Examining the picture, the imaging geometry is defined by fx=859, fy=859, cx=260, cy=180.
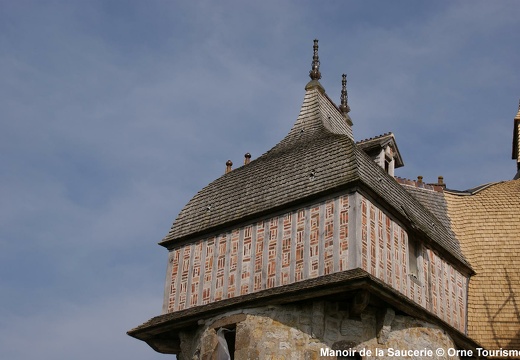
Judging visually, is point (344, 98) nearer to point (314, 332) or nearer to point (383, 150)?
point (383, 150)

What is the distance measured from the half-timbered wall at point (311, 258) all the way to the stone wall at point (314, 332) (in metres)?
0.70

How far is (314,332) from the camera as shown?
1625cm

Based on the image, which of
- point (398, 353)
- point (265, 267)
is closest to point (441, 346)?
point (398, 353)

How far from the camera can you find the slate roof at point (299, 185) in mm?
17609

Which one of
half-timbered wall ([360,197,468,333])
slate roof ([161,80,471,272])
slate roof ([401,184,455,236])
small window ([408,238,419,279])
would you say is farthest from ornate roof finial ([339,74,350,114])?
small window ([408,238,419,279])

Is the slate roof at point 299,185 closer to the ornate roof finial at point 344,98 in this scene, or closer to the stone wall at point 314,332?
the stone wall at point 314,332

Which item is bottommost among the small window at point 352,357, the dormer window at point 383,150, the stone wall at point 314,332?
the small window at point 352,357

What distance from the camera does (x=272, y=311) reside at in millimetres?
16656

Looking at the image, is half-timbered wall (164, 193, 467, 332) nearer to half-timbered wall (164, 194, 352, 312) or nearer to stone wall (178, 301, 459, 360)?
half-timbered wall (164, 194, 352, 312)

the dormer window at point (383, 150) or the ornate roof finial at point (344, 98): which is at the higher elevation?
the ornate roof finial at point (344, 98)

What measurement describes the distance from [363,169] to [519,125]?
16.0m

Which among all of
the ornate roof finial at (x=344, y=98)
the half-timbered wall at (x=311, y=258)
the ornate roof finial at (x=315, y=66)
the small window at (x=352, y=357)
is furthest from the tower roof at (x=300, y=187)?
the ornate roof finial at (x=344, y=98)

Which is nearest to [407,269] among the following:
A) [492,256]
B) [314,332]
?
[314,332]

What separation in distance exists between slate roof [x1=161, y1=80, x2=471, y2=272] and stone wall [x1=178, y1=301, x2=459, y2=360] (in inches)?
92.8
